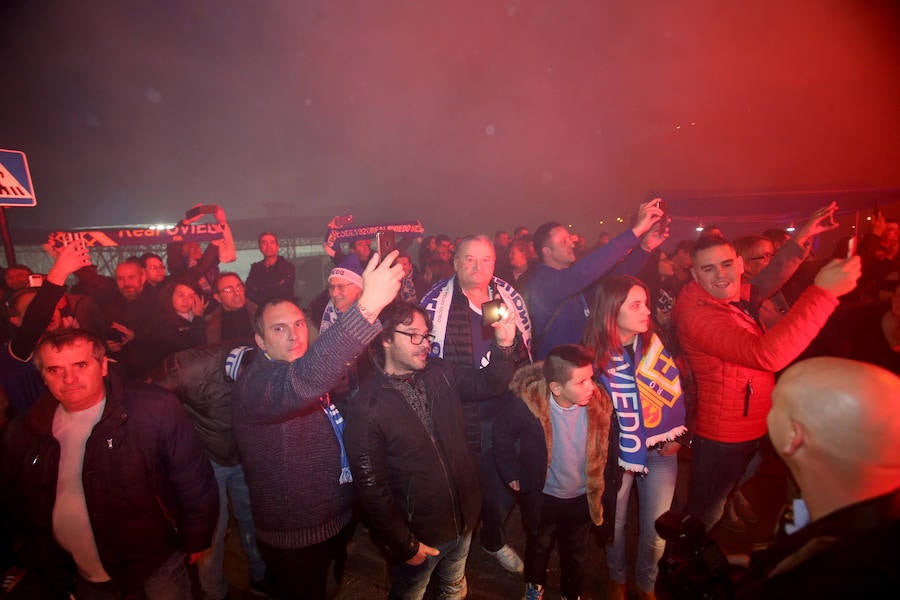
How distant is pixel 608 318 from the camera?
3.04m

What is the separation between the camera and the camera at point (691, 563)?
145cm

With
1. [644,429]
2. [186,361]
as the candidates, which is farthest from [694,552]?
[186,361]

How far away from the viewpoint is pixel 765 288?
3.69 meters

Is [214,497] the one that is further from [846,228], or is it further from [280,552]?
[846,228]

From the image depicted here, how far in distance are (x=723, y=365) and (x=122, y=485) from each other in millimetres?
4056

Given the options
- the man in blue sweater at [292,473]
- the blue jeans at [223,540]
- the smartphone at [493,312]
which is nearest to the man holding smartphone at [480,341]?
the smartphone at [493,312]

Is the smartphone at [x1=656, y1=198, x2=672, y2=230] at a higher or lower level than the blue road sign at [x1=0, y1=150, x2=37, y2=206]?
lower

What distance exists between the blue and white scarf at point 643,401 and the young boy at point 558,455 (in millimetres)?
149

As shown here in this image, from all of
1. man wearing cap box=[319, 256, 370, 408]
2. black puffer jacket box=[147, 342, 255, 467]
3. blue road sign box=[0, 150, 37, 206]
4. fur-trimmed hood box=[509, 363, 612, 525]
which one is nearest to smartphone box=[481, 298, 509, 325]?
fur-trimmed hood box=[509, 363, 612, 525]

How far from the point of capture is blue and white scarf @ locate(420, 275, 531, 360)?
3.67 metres

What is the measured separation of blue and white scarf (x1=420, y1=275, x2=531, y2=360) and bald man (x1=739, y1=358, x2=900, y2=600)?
2327 millimetres

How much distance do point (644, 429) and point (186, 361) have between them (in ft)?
11.3

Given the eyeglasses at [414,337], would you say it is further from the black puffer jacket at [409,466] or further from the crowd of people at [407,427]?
the black puffer jacket at [409,466]

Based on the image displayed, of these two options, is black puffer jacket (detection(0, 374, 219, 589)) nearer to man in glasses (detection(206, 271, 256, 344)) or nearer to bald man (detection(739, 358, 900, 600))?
man in glasses (detection(206, 271, 256, 344))
